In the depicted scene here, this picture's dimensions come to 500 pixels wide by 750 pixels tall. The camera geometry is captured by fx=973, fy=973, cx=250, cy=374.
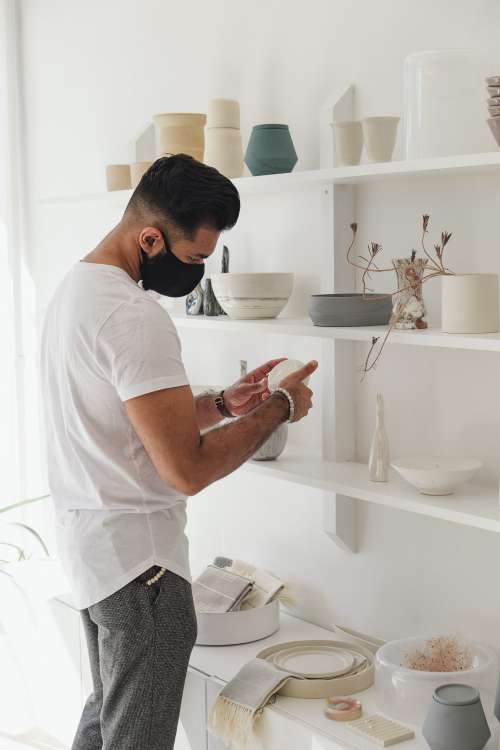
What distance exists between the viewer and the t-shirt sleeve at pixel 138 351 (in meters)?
1.70

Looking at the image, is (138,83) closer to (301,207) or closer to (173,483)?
(301,207)

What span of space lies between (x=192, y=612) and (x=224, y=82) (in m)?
1.43

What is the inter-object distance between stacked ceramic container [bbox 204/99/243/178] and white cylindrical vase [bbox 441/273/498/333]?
2.45 ft

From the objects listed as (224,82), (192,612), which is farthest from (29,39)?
(192,612)

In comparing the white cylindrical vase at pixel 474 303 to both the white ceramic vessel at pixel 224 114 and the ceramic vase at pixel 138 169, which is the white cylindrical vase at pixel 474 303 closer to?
the white ceramic vessel at pixel 224 114

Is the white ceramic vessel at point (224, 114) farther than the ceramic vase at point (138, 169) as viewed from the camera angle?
No

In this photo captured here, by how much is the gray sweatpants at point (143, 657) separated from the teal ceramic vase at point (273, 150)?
994mm

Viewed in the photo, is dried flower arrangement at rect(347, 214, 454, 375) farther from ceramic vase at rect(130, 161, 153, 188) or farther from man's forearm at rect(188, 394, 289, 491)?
ceramic vase at rect(130, 161, 153, 188)

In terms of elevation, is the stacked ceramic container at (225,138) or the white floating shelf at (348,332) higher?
the stacked ceramic container at (225,138)

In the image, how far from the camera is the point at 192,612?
6.21 feet

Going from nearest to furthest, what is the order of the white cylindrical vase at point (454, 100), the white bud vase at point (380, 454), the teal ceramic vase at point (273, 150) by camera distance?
the white cylindrical vase at point (454, 100)
the white bud vase at point (380, 454)
the teal ceramic vase at point (273, 150)

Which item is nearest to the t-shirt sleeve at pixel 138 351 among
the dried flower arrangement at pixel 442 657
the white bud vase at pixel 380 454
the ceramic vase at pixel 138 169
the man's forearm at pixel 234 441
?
the man's forearm at pixel 234 441

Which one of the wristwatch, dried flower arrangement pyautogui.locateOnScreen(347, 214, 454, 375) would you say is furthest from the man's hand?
dried flower arrangement pyautogui.locateOnScreen(347, 214, 454, 375)

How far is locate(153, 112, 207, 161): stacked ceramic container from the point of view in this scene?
242cm
